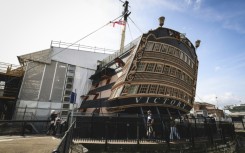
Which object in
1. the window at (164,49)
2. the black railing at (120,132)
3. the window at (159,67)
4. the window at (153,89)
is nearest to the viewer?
the black railing at (120,132)

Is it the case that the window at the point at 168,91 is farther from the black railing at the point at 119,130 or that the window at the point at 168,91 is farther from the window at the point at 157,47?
the black railing at the point at 119,130

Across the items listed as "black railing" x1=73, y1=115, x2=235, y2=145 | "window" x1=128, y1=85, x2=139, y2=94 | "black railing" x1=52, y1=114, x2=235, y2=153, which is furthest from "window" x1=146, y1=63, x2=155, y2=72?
"black railing" x1=52, y1=114, x2=235, y2=153

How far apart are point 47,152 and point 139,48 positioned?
10.8m

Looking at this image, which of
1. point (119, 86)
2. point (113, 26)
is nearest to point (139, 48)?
point (119, 86)

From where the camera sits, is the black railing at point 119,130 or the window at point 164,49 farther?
the window at point 164,49

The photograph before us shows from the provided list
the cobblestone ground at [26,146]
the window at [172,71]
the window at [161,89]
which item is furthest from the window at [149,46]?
the cobblestone ground at [26,146]

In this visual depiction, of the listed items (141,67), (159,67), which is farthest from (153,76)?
(141,67)

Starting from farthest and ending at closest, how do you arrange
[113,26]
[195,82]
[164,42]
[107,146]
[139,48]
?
[113,26] → [195,82] → [164,42] → [139,48] → [107,146]

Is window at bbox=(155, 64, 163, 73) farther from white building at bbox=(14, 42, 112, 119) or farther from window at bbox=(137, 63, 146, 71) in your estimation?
white building at bbox=(14, 42, 112, 119)

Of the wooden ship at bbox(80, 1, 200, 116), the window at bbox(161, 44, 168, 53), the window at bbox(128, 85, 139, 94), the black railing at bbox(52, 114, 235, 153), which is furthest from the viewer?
the window at bbox(161, 44, 168, 53)

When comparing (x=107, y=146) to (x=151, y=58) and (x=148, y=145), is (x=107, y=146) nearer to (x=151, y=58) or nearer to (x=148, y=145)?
(x=148, y=145)

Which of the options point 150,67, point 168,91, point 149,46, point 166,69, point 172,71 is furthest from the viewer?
point 172,71

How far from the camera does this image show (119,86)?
1505 cm

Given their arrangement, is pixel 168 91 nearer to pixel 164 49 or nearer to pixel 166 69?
pixel 166 69
